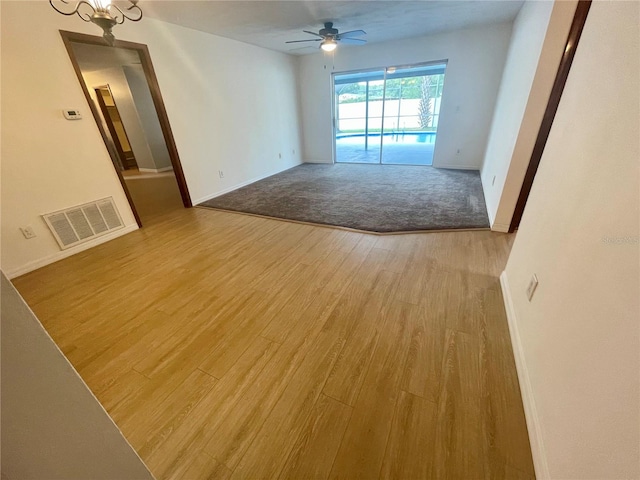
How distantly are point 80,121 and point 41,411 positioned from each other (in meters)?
3.40

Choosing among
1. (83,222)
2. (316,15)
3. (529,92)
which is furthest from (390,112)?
(83,222)

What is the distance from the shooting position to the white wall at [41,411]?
0.41m

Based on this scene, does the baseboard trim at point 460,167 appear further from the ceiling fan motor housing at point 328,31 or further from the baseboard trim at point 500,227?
the ceiling fan motor housing at point 328,31

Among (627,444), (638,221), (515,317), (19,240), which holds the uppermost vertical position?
(638,221)

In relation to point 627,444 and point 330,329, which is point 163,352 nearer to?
point 330,329

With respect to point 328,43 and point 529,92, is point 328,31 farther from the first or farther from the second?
point 529,92

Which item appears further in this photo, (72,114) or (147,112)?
(147,112)

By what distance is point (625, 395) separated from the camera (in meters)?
0.65

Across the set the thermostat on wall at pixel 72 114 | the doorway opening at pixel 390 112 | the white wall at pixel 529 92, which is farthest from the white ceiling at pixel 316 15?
the doorway opening at pixel 390 112

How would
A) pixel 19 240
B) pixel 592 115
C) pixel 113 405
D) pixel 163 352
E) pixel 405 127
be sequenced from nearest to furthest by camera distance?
pixel 592 115 → pixel 113 405 → pixel 163 352 → pixel 19 240 → pixel 405 127

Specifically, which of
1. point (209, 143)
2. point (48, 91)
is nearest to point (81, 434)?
point (48, 91)

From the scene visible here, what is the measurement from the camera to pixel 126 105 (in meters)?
5.89

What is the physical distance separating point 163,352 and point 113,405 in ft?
1.05

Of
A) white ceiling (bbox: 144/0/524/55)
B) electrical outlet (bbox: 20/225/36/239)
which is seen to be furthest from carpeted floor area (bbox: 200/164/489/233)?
white ceiling (bbox: 144/0/524/55)
